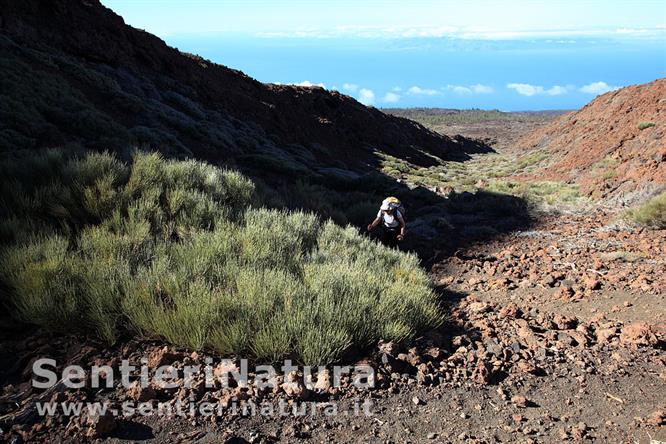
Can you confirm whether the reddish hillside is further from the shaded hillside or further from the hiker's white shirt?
the shaded hillside

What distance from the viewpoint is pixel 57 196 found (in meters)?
5.65

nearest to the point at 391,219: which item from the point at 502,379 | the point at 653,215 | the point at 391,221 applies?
the point at 391,221

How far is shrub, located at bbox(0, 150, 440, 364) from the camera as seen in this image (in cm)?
364

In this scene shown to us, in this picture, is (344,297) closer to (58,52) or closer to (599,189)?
(599,189)

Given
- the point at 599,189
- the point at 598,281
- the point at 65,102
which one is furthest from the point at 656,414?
the point at 65,102

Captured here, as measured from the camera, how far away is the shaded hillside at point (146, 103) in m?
11.5

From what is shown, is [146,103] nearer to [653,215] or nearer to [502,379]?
[653,215]

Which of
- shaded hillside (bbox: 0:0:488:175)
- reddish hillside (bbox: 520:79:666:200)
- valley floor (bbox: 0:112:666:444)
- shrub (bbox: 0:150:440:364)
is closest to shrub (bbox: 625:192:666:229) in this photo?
valley floor (bbox: 0:112:666:444)

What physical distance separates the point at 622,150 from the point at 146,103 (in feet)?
62.2

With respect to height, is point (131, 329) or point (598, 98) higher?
point (598, 98)

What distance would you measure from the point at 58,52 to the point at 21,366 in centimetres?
2035

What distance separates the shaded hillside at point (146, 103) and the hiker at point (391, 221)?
533cm

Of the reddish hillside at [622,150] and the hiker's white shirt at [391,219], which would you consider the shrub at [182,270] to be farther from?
the reddish hillside at [622,150]

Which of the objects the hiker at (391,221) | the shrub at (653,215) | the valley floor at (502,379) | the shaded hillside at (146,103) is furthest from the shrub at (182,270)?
the shrub at (653,215)
